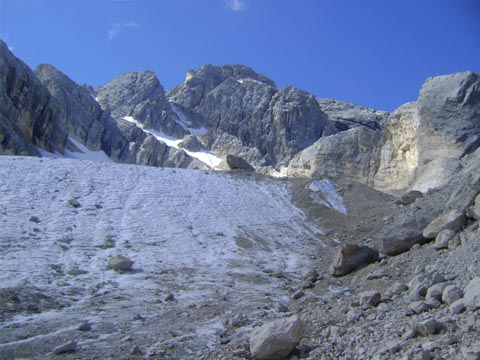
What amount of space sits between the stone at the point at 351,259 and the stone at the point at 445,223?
1.60 meters

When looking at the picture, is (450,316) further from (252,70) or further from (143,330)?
(252,70)

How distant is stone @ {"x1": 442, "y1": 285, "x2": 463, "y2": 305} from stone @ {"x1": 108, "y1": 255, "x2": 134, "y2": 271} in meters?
9.55

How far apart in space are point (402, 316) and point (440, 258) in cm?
437

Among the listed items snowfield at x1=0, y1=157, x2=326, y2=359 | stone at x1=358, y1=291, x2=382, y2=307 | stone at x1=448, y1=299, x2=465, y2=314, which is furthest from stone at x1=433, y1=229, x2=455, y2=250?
stone at x1=448, y1=299, x2=465, y2=314

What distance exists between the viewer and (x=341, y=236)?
76.6 ft

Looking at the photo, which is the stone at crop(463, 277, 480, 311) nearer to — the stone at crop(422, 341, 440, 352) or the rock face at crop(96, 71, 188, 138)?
the stone at crop(422, 341, 440, 352)

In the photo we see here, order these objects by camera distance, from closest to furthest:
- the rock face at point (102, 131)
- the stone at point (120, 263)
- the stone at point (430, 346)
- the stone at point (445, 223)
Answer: the stone at point (430, 346) < the stone at point (445, 223) < the stone at point (120, 263) < the rock face at point (102, 131)

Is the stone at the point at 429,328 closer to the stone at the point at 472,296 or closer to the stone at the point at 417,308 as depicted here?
the stone at the point at 472,296

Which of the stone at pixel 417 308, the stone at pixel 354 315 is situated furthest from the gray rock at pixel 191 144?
the stone at pixel 417 308

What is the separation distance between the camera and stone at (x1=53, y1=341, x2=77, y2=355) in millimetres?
8570

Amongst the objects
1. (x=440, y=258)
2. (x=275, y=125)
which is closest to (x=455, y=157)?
(x=440, y=258)

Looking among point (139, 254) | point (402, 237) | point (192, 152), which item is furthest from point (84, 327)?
point (192, 152)

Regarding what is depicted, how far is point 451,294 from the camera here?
328 inches

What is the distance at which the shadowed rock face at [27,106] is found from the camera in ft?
190
